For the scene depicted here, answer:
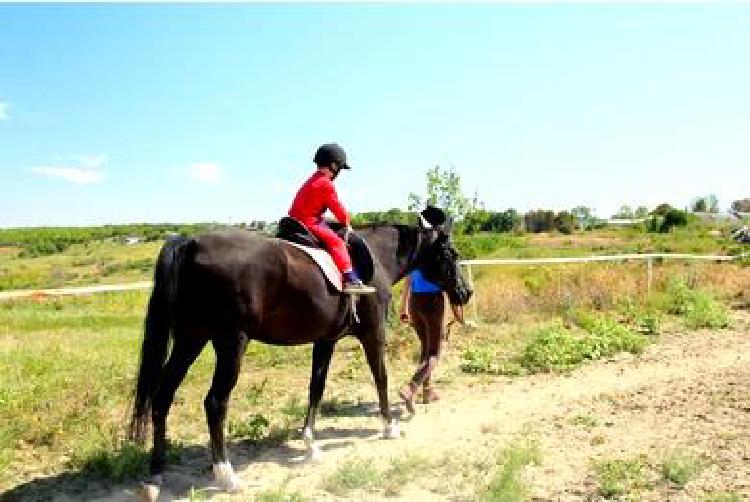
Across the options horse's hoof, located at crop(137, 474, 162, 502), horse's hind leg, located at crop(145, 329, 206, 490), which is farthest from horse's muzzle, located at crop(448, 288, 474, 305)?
horse's hoof, located at crop(137, 474, 162, 502)

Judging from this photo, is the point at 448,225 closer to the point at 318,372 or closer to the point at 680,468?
the point at 318,372

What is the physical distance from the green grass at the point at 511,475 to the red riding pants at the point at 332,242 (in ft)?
7.01

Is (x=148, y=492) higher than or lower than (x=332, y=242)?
lower

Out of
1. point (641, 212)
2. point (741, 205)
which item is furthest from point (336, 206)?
point (741, 205)

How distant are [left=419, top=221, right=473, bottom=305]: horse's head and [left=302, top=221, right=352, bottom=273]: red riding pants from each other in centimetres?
152

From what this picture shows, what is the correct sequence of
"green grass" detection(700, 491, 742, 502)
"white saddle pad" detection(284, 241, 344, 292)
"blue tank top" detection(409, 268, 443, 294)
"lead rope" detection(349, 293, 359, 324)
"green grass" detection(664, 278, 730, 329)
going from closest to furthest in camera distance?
1. "green grass" detection(700, 491, 742, 502)
2. "white saddle pad" detection(284, 241, 344, 292)
3. "lead rope" detection(349, 293, 359, 324)
4. "blue tank top" detection(409, 268, 443, 294)
5. "green grass" detection(664, 278, 730, 329)

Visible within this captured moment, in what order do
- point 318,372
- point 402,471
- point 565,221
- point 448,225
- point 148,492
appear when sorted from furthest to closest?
point 565,221
point 448,225
point 318,372
point 402,471
point 148,492

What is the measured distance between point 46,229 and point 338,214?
15573 centimetres

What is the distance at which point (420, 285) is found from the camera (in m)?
7.90

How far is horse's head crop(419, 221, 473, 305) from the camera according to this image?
739 centimetres

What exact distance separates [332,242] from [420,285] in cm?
207

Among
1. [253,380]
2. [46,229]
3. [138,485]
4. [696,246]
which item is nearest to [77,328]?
[253,380]

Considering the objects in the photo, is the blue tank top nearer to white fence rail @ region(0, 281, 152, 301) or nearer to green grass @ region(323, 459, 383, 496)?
green grass @ region(323, 459, 383, 496)

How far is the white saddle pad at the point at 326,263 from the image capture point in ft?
19.4
